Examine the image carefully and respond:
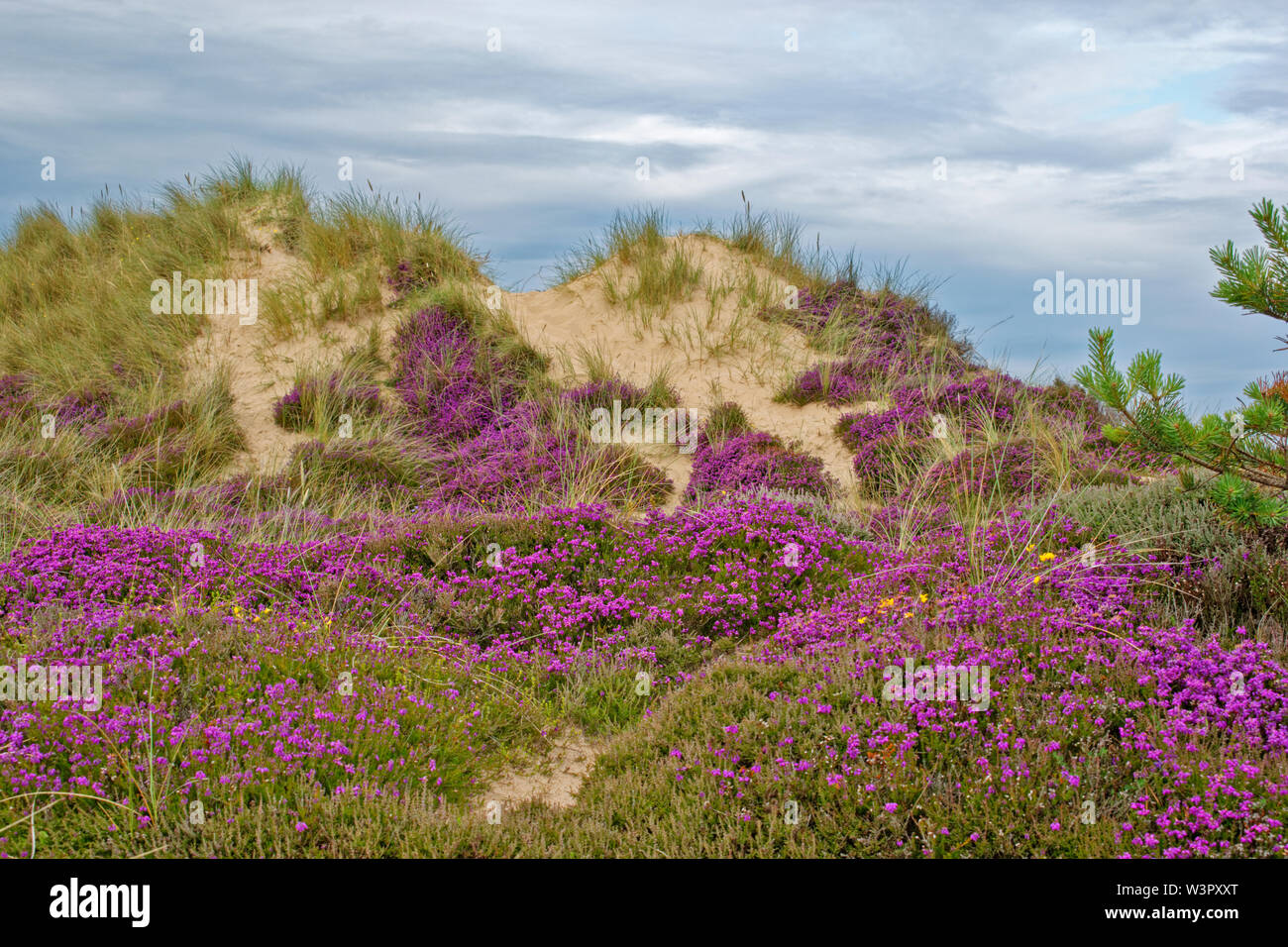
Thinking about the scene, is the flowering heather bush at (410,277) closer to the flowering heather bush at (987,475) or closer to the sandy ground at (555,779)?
the flowering heather bush at (987,475)

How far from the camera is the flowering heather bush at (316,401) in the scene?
43.2 ft

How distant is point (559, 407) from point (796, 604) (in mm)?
5863

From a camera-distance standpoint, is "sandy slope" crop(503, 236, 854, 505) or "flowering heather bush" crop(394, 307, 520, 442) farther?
"flowering heather bush" crop(394, 307, 520, 442)

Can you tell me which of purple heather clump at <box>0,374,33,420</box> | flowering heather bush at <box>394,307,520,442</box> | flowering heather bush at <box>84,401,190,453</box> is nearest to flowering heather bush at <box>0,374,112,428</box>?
purple heather clump at <box>0,374,33,420</box>

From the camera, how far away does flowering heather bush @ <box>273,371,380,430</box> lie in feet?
43.2

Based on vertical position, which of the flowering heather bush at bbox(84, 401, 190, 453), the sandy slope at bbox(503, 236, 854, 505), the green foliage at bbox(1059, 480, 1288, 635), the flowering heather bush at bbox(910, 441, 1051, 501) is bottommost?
the green foliage at bbox(1059, 480, 1288, 635)

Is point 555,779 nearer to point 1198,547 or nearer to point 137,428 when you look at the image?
point 1198,547

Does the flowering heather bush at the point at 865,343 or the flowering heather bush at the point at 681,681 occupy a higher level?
the flowering heather bush at the point at 865,343

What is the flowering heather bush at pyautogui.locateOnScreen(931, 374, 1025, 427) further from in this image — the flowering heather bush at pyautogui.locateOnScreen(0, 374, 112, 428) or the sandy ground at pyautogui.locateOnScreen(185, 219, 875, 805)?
the flowering heather bush at pyautogui.locateOnScreen(0, 374, 112, 428)

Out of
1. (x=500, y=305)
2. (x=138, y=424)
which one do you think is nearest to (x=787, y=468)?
(x=500, y=305)

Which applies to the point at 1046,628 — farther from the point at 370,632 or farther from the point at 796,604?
the point at 370,632

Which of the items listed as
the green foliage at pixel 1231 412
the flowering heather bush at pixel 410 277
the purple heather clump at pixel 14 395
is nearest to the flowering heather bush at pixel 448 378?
the flowering heather bush at pixel 410 277

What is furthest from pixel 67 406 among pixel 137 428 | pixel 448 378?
pixel 448 378
